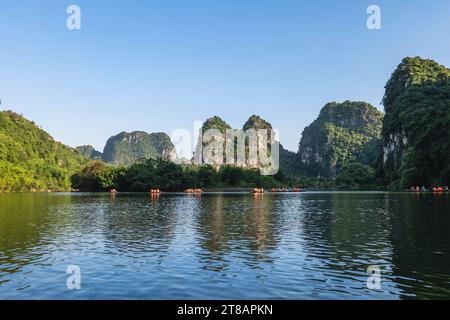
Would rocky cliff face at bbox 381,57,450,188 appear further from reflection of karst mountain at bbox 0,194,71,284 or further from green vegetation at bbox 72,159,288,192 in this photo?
reflection of karst mountain at bbox 0,194,71,284

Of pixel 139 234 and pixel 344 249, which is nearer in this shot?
pixel 344 249

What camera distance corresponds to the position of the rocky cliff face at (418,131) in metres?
124

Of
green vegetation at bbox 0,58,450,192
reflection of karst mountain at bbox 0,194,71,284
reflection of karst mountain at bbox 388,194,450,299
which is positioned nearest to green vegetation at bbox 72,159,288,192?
green vegetation at bbox 0,58,450,192

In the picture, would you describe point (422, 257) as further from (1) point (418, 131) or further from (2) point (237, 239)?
(1) point (418, 131)

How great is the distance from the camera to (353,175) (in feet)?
619

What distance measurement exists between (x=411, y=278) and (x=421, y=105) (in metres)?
152

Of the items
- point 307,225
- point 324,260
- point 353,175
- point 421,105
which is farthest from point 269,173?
point 324,260

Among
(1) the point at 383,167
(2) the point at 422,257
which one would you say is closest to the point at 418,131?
(1) the point at 383,167

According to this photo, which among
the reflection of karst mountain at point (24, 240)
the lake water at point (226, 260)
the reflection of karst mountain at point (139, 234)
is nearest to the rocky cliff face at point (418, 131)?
the lake water at point (226, 260)

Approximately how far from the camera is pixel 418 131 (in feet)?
449

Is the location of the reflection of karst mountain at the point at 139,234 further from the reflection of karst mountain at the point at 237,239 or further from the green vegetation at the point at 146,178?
the green vegetation at the point at 146,178
